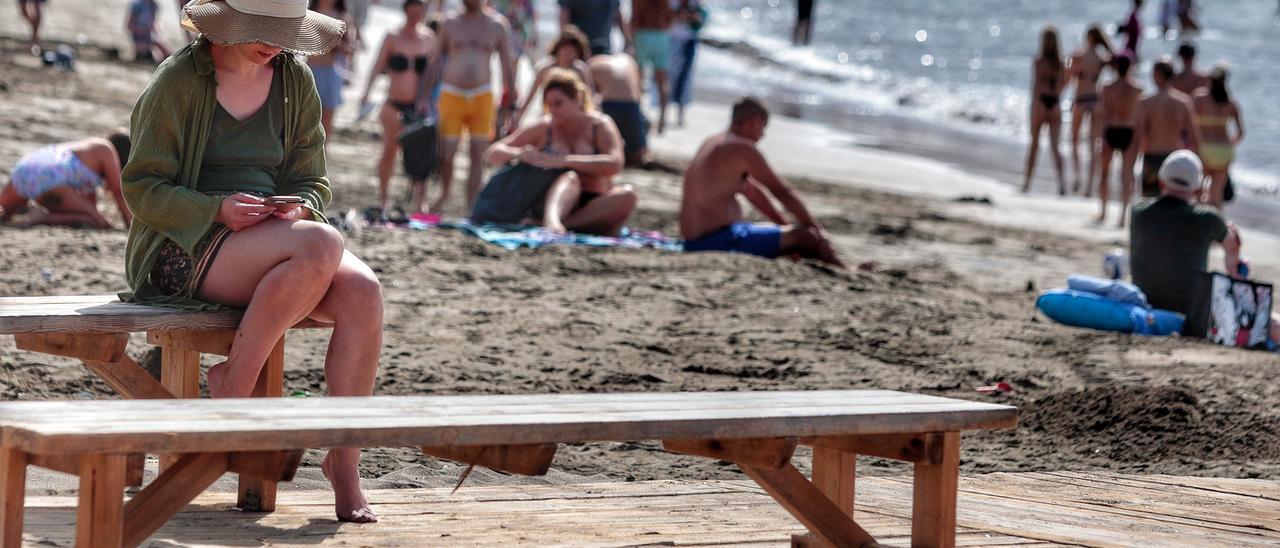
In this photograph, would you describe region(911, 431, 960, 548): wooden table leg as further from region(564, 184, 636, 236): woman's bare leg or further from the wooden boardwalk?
region(564, 184, 636, 236): woman's bare leg

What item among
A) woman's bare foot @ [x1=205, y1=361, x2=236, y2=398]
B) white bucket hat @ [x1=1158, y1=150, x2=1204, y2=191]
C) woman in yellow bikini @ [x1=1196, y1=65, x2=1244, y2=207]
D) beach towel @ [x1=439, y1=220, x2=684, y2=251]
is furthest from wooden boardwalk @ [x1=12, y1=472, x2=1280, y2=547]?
woman in yellow bikini @ [x1=1196, y1=65, x2=1244, y2=207]

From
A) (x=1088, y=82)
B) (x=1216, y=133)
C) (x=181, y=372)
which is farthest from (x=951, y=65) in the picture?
(x=181, y=372)

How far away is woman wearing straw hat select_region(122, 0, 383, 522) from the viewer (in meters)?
3.52

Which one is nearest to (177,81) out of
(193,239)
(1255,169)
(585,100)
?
(193,239)

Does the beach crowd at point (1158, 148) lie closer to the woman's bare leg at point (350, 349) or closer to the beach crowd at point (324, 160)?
the beach crowd at point (324, 160)

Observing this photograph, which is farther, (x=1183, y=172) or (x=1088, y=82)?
(x=1088, y=82)

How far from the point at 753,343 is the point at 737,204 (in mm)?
2440

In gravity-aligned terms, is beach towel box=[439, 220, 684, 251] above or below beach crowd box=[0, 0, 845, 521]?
below

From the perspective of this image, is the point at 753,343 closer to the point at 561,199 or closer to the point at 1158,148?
the point at 561,199

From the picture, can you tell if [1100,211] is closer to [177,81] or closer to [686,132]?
[686,132]

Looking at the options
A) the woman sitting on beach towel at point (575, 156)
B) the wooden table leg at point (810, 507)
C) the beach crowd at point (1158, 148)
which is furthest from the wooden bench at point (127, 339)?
the woman sitting on beach towel at point (575, 156)

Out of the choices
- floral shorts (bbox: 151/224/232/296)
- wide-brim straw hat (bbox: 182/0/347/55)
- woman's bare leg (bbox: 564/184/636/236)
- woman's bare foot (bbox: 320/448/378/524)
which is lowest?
woman's bare leg (bbox: 564/184/636/236)

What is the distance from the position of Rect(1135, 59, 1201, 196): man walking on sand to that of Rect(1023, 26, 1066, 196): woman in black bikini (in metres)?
3.05

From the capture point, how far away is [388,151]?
10.0 meters
